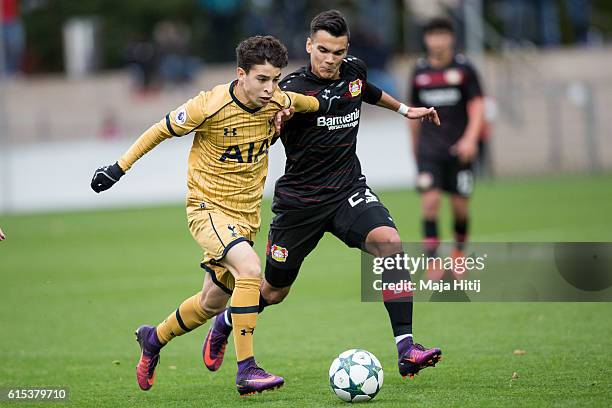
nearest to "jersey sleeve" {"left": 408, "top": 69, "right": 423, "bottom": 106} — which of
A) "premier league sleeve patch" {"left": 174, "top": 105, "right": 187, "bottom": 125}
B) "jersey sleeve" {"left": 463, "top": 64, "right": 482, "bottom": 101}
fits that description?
"jersey sleeve" {"left": 463, "top": 64, "right": 482, "bottom": 101}

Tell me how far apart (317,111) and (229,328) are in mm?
1548

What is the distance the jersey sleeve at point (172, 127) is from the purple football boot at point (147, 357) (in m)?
1.23

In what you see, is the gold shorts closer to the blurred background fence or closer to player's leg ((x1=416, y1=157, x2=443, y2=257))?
player's leg ((x1=416, y1=157, x2=443, y2=257))

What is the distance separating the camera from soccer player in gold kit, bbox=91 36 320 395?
6504mm

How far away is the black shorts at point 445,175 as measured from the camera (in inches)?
448

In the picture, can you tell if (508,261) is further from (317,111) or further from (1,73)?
(1,73)

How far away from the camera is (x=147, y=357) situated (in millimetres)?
7031

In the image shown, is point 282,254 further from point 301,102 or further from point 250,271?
point 301,102

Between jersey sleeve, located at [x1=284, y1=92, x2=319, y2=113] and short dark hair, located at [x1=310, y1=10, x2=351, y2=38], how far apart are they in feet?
1.38

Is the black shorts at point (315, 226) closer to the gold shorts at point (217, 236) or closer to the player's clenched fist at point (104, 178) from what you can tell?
the gold shorts at point (217, 236)

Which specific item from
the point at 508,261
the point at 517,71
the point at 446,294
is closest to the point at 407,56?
the point at 517,71

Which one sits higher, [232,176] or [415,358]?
[232,176]

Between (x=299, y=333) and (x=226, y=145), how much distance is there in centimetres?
259

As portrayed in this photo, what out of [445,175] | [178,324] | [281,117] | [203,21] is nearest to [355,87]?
[281,117]
